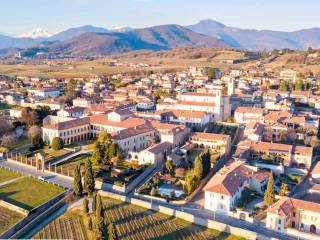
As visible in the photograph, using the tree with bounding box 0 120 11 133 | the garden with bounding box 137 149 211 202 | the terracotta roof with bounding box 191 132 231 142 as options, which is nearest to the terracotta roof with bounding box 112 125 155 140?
the terracotta roof with bounding box 191 132 231 142

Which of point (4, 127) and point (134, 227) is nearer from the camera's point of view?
point (134, 227)

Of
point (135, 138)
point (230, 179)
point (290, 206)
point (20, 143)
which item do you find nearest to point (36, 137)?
point (20, 143)

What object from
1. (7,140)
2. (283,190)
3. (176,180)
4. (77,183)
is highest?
(7,140)

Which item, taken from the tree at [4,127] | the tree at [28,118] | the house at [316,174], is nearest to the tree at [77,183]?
the house at [316,174]

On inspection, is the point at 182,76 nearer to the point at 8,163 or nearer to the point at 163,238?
the point at 8,163

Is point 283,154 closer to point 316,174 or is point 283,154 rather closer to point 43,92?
point 316,174

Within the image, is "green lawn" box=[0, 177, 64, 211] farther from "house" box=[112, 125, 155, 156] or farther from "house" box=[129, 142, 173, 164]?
"house" box=[112, 125, 155, 156]
